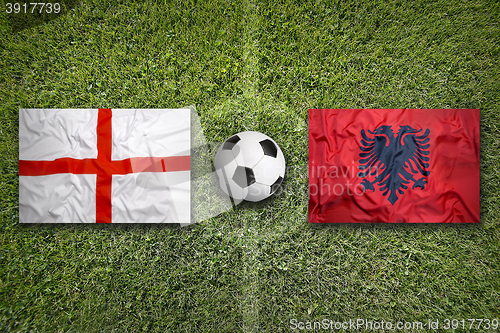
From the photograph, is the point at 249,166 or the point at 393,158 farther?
the point at 393,158

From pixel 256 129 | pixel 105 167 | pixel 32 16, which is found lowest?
pixel 105 167

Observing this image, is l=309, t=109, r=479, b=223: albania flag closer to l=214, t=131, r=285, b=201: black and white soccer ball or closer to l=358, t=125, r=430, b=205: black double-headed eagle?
l=358, t=125, r=430, b=205: black double-headed eagle

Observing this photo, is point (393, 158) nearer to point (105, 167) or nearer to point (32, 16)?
point (105, 167)

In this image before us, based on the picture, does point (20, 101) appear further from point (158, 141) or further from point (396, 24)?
point (396, 24)

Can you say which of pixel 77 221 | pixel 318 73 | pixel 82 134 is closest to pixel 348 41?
pixel 318 73

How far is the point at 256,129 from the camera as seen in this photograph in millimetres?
1768

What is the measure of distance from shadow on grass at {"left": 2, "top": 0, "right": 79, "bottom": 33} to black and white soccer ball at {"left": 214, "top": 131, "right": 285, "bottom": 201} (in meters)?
1.93

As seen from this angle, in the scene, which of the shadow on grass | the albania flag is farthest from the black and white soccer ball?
the shadow on grass

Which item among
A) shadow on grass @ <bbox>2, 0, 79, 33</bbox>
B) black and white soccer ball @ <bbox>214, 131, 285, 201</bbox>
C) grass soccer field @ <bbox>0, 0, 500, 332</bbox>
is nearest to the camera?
black and white soccer ball @ <bbox>214, 131, 285, 201</bbox>

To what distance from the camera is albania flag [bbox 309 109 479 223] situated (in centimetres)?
170

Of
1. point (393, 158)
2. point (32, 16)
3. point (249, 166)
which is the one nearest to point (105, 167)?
point (249, 166)

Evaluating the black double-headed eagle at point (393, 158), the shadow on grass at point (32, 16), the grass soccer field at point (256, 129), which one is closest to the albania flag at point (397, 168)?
the black double-headed eagle at point (393, 158)

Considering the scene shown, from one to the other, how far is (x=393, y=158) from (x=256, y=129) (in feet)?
3.72

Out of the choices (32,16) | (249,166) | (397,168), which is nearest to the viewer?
(249,166)
